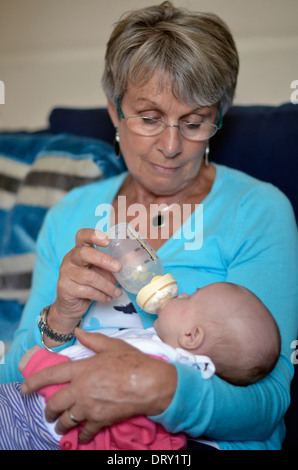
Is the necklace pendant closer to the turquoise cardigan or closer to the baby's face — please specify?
the turquoise cardigan

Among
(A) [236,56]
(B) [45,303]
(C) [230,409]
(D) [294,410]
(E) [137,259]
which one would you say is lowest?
(D) [294,410]

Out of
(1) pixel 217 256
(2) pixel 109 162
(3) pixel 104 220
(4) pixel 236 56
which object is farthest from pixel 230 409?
(2) pixel 109 162

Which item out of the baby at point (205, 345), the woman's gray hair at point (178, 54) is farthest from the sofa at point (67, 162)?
the baby at point (205, 345)

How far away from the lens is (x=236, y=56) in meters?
1.52

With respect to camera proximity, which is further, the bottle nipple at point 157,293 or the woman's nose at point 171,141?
the woman's nose at point 171,141

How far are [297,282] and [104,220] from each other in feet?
2.16

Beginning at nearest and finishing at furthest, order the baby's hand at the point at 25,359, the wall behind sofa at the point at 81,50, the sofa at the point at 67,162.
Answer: the baby's hand at the point at 25,359, the sofa at the point at 67,162, the wall behind sofa at the point at 81,50

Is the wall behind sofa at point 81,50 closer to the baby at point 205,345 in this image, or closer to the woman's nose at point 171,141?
the woman's nose at point 171,141

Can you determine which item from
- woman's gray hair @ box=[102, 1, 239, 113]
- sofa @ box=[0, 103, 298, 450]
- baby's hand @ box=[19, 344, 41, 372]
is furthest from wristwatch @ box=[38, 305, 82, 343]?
woman's gray hair @ box=[102, 1, 239, 113]

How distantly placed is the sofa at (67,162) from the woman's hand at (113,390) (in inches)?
25.2

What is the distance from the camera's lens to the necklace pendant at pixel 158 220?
5.26 feet

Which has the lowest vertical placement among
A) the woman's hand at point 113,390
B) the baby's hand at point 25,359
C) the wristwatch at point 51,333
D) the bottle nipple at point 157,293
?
the wristwatch at point 51,333

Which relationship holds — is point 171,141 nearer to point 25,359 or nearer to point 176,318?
point 176,318
